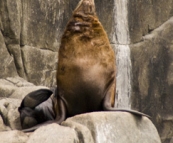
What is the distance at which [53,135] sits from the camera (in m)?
4.52

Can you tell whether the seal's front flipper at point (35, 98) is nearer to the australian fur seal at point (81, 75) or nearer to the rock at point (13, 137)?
the australian fur seal at point (81, 75)

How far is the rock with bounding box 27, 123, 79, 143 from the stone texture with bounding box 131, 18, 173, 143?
5.94 meters

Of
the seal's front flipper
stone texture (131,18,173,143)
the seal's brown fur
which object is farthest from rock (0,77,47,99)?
stone texture (131,18,173,143)

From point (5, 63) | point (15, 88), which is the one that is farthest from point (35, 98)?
point (5, 63)

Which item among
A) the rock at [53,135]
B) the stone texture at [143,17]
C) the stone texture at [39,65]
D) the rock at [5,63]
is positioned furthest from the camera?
the stone texture at [143,17]

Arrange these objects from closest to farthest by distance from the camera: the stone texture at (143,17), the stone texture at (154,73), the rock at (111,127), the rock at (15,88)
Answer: the rock at (111,127) → the rock at (15,88) → the stone texture at (154,73) → the stone texture at (143,17)

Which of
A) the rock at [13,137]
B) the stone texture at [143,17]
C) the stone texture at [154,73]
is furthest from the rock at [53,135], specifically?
the stone texture at [143,17]

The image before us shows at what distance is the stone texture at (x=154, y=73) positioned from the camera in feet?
34.5

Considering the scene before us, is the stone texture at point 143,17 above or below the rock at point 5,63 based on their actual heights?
above

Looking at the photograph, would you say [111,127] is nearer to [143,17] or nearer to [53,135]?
[53,135]

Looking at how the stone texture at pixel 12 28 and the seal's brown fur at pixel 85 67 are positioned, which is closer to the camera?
the seal's brown fur at pixel 85 67

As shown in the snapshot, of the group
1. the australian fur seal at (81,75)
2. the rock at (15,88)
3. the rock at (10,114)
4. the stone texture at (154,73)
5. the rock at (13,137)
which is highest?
the australian fur seal at (81,75)

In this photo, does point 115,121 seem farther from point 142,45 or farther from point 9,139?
point 142,45

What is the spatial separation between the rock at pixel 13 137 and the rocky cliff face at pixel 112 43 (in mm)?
3847
